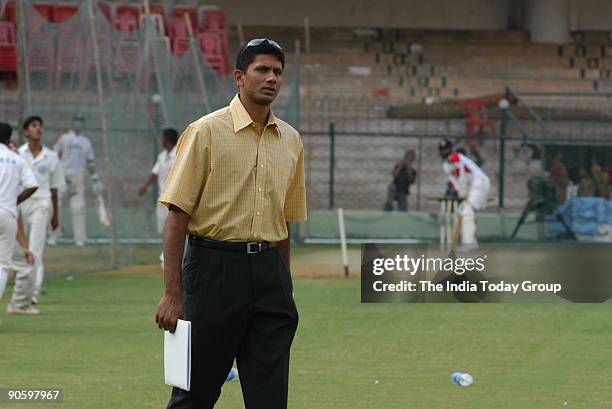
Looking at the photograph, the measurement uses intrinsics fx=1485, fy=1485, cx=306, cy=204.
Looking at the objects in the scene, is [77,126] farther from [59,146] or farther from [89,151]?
[89,151]

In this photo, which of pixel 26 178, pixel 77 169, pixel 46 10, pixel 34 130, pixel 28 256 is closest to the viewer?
pixel 26 178

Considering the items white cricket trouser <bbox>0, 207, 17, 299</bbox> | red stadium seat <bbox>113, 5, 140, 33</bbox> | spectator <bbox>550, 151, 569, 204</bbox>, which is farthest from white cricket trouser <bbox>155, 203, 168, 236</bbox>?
red stadium seat <bbox>113, 5, 140, 33</bbox>

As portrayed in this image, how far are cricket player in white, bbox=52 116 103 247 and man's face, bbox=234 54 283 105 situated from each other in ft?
43.6

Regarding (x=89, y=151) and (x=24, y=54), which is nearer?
(x=24, y=54)

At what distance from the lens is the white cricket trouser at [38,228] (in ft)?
Result: 52.6

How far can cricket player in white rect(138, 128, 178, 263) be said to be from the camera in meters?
20.1

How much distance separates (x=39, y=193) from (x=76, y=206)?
355 centimetres

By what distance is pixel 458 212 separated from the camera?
23641 millimetres

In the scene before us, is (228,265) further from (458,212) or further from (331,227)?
(331,227)

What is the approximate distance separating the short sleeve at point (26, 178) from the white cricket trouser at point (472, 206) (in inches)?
433

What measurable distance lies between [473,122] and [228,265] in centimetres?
2772

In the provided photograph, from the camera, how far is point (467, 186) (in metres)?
23.3

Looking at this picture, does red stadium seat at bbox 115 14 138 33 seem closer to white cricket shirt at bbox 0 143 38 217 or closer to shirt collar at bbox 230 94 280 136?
white cricket shirt at bbox 0 143 38 217

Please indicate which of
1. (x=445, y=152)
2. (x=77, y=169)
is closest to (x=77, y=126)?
(x=77, y=169)
